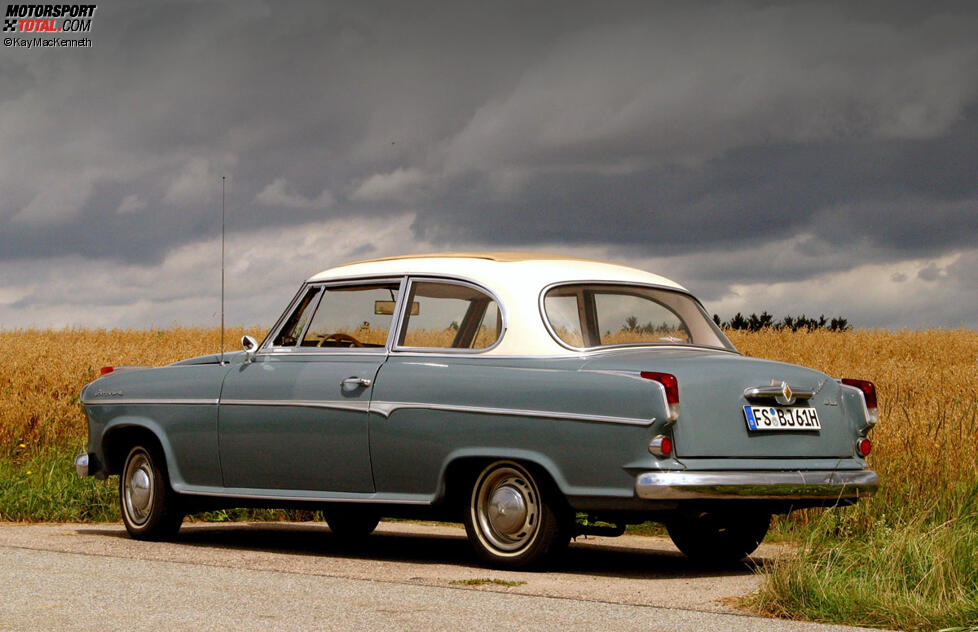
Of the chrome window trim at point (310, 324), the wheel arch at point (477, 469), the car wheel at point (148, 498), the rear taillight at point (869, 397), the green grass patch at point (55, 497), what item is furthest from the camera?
the green grass patch at point (55, 497)

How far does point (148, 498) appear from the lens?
1005 cm

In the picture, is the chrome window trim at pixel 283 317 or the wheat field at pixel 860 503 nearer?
the wheat field at pixel 860 503

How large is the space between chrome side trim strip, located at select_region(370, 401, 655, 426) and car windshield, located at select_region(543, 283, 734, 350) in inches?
22.0

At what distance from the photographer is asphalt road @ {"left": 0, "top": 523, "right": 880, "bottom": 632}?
6.10 m

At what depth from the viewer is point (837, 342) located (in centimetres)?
2828

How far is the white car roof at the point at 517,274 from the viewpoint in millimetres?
8023

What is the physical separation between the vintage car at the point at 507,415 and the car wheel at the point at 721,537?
1 centimetres

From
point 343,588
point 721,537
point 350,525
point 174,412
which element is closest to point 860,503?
point 721,537

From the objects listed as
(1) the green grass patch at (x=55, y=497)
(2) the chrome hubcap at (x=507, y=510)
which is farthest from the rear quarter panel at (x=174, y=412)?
(2) the chrome hubcap at (x=507, y=510)

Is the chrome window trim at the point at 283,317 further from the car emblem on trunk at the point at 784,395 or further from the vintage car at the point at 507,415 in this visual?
the car emblem on trunk at the point at 784,395

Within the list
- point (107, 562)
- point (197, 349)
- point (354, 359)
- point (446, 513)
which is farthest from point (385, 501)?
point (197, 349)

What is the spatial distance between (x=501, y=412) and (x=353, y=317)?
1.71 m

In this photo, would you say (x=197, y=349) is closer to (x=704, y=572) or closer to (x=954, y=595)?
(x=704, y=572)

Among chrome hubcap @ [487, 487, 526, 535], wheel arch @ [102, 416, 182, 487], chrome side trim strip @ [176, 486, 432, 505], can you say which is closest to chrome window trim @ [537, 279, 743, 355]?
chrome hubcap @ [487, 487, 526, 535]
